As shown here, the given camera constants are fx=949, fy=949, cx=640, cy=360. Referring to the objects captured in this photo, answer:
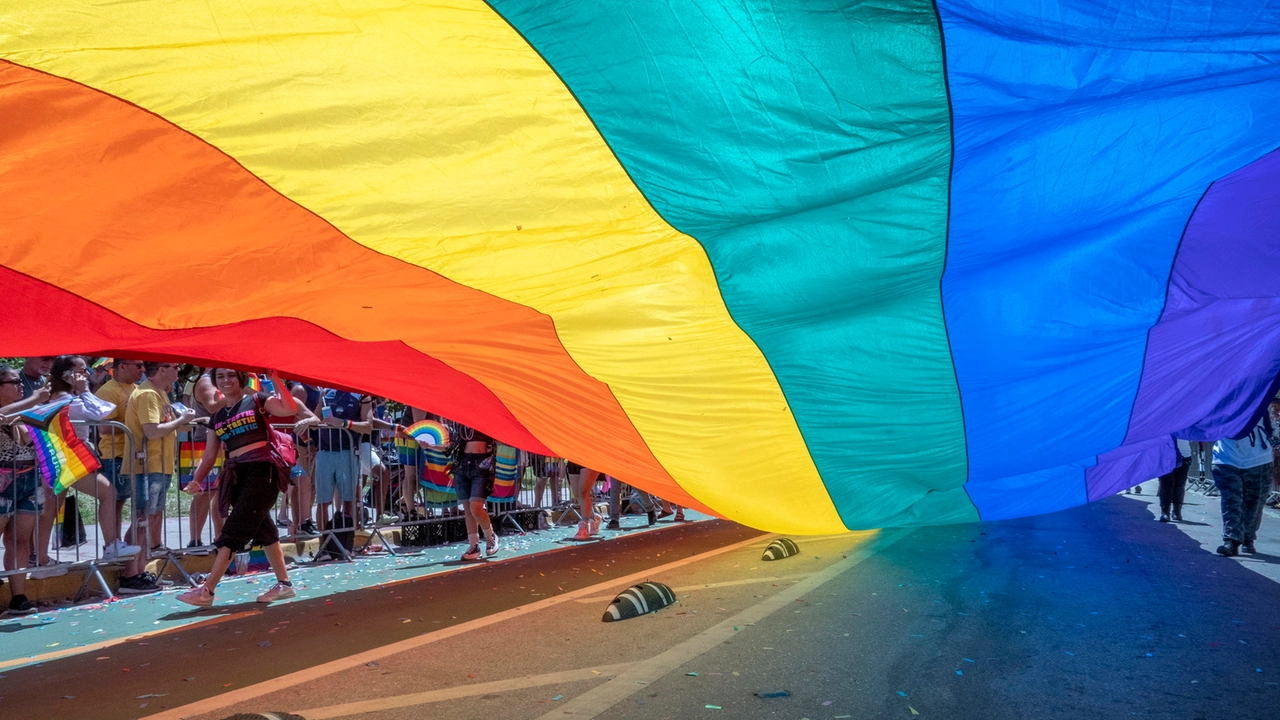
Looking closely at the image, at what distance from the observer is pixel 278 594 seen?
7652mm

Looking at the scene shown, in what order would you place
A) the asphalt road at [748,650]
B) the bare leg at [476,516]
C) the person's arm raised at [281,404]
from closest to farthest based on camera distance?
the asphalt road at [748,650] → the person's arm raised at [281,404] → the bare leg at [476,516]

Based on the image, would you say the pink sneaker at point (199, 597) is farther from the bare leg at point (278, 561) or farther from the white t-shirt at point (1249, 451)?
the white t-shirt at point (1249, 451)

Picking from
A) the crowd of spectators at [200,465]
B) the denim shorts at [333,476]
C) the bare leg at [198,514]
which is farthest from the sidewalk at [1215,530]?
the bare leg at [198,514]

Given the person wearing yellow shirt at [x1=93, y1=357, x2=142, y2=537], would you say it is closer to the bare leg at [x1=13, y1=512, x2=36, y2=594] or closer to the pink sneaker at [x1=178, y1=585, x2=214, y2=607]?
the bare leg at [x1=13, y1=512, x2=36, y2=594]

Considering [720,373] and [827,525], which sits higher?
[720,373]

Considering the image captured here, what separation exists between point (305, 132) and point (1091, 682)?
447 cm

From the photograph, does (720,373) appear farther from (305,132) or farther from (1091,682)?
(305,132)

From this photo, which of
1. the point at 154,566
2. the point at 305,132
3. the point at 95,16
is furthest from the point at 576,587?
the point at 95,16

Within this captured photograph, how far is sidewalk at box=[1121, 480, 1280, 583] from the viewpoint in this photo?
30.8 ft

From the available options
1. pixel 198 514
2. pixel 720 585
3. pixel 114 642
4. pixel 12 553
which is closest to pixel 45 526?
pixel 12 553

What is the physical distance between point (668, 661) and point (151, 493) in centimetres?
586

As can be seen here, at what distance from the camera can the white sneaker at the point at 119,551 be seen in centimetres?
819

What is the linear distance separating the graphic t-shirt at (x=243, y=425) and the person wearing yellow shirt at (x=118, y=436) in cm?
143

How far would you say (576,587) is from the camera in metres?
8.11
